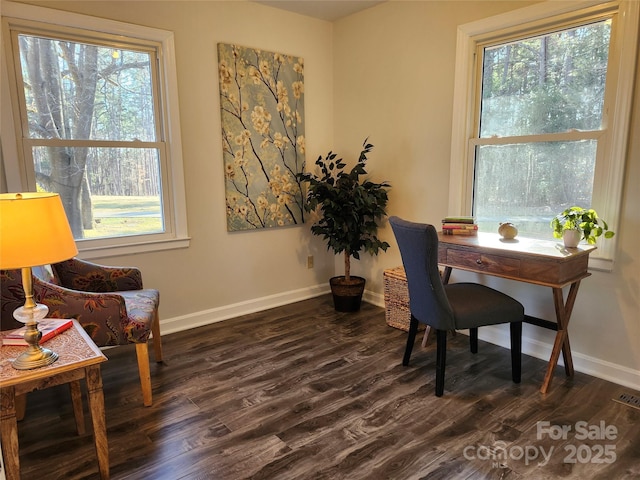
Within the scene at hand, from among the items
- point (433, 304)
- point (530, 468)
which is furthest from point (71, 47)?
point (530, 468)

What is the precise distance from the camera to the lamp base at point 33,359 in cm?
153

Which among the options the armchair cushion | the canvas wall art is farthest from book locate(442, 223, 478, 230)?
the armchair cushion

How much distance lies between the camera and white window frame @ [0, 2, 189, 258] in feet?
8.25

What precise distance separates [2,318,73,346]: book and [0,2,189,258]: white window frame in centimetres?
109

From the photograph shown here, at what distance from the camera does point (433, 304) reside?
2311mm

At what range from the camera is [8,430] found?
146cm

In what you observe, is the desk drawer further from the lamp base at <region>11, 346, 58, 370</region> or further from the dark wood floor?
the lamp base at <region>11, 346, 58, 370</region>

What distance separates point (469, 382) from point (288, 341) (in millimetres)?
1272

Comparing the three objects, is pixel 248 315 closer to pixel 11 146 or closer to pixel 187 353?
pixel 187 353

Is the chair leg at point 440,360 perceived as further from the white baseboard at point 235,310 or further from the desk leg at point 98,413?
the white baseboard at point 235,310

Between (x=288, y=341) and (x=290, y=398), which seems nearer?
(x=290, y=398)

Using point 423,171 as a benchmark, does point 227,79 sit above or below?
above

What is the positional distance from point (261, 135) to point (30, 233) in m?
2.39

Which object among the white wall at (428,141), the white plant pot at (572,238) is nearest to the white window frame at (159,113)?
the white wall at (428,141)
